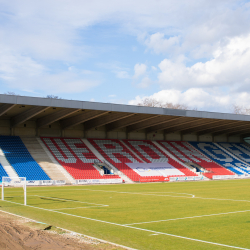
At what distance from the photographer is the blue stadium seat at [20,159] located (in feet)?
115

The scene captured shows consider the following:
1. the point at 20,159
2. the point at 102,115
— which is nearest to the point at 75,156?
the point at 102,115

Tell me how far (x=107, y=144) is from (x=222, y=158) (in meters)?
22.1

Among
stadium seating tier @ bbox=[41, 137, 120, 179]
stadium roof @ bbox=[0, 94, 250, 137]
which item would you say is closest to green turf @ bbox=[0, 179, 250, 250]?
stadium roof @ bbox=[0, 94, 250, 137]

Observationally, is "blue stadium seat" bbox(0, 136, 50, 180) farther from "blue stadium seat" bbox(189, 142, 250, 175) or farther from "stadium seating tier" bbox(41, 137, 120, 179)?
"blue stadium seat" bbox(189, 142, 250, 175)

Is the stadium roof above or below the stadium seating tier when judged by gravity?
above

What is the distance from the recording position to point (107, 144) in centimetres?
5078

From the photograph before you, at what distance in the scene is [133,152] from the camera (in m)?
50.4

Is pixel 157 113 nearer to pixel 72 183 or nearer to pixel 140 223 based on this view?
pixel 72 183

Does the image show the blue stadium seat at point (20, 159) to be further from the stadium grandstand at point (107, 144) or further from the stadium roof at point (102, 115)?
the stadium roof at point (102, 115)

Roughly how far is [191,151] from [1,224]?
164ft

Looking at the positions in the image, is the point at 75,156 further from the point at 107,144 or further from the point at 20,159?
the point at 107,144

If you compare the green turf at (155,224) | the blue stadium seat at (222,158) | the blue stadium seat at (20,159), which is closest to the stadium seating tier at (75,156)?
the blue stadium seat at (20,159)

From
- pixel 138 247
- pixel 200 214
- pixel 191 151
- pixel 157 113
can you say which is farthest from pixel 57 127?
pixel 138 247

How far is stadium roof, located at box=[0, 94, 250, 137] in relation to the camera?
35484mm
